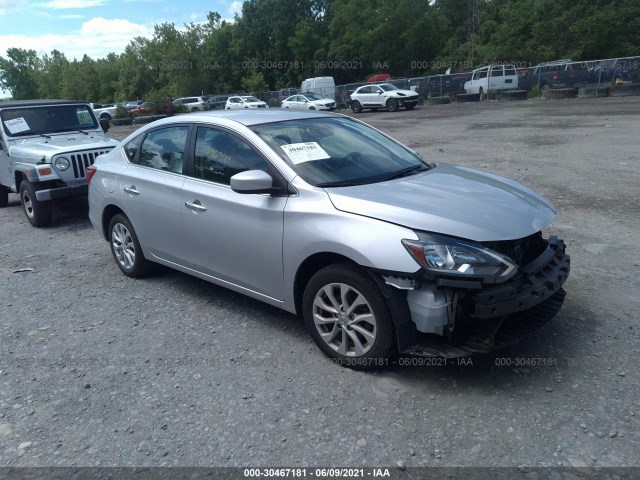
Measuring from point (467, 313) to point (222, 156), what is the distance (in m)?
2.38

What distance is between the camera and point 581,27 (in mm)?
46719

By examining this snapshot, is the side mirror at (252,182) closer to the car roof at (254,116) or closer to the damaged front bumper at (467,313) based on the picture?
the car roof at (254,116)

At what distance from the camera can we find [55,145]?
8.55 metres

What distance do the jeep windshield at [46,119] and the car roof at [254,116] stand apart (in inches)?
206

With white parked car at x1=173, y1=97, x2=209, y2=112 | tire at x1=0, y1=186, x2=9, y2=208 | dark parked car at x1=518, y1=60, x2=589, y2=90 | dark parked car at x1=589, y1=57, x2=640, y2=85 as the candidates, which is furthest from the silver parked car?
white parked car at x1=173, y1=97, x2=209, y2=112

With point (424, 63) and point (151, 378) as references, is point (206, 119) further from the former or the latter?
point (424, 63)

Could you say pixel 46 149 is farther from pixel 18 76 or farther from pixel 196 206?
pixel 18 76

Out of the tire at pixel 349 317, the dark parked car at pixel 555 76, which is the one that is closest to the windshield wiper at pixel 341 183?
the tire at pixel 349 317

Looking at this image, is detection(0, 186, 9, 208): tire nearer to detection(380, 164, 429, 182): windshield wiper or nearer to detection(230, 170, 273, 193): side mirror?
detection(230, 170, 273, 193): side mirror

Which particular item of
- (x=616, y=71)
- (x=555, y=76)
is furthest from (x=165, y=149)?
(x=555, y=76)

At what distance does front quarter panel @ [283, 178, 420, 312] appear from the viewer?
3332 millimetres

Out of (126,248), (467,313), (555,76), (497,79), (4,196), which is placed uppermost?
(555,76)

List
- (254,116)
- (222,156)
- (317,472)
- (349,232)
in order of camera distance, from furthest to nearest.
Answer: (254,116) → (222,156) → (349,232) → (317,472)

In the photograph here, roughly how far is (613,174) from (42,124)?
385 inches
